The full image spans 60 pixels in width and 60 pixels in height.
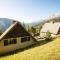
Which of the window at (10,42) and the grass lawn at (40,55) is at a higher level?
the grass lawn at (40,55)

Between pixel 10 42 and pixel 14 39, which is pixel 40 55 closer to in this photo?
pixel 10 42

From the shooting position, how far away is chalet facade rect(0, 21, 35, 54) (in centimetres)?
3108

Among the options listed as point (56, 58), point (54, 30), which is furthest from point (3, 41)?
point (54, 30)

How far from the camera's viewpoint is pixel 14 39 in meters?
33.4

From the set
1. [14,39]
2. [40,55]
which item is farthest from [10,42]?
[40,55]

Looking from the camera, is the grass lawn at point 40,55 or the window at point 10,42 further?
the window at point 10,42

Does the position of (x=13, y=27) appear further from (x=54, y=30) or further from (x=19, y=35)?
(x=54, y=30)

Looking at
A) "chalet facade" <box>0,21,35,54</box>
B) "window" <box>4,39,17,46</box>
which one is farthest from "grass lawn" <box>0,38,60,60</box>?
"window" <box>4,39,17,46</box>

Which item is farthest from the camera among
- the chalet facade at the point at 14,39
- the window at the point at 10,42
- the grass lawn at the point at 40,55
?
the window at the point at 10,42

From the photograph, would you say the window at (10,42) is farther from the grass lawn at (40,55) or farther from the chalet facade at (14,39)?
the grass lawn at (40,55)

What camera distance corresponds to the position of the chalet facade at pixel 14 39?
31080 mm

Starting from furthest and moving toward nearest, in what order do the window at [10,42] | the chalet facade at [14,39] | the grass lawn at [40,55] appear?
the window at [10,42]
the chalet facade at [14,39]
the grass lawn at [40,55]

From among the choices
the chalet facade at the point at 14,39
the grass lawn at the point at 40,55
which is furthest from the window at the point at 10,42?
the grass lawn at the point at 40,55

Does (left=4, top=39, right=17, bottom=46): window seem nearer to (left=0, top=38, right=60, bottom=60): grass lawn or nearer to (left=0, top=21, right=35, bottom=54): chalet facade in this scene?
(left=0, top=21, right=35, bottom=54): chalet facade
